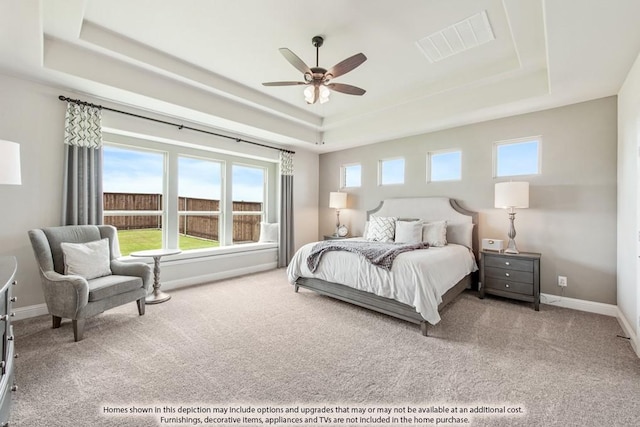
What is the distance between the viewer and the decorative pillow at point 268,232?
229 inches

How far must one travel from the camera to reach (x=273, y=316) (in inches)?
126

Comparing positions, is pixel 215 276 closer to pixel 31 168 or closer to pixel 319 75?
pixel 31 168

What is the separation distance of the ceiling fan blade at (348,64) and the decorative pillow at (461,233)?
294 cm

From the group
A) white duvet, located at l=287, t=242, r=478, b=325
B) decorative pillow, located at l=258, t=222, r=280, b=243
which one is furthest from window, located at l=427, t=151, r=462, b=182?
decorative pillow, located at l=258, t=222, r=280, b=243

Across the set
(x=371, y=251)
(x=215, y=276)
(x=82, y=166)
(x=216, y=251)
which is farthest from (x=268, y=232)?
(x=82, y=166)

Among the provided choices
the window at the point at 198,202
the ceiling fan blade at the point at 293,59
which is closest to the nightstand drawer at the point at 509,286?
the ceiling fan blade at the point at 293,59

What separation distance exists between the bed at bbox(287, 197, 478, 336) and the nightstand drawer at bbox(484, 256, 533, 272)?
241 mm

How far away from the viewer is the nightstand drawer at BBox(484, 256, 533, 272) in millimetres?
3441

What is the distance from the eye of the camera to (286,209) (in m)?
5.70

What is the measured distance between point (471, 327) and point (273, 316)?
7.03 feet

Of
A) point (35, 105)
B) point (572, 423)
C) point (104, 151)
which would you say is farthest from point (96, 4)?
point (572, 423)

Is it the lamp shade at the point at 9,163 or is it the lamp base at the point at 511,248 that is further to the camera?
the lamp base at the point at 511,248

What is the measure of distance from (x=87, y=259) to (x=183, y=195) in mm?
1965

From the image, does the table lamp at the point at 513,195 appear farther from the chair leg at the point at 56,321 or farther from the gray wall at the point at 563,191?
the chair leg at the point at 56,321
